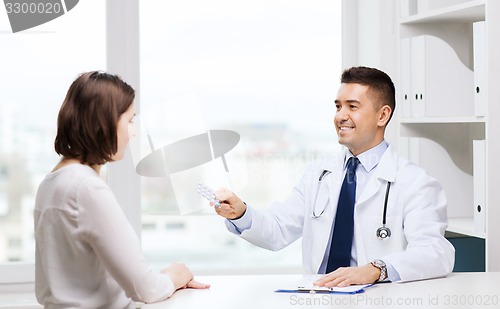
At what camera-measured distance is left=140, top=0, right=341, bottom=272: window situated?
10.00 ft

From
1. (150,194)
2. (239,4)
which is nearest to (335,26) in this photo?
(239,4)

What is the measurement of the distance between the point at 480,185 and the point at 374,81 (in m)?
0.48

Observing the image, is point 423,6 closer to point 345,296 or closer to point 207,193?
point 207,193

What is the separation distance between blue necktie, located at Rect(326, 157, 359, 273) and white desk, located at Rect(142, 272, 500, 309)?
362 mm

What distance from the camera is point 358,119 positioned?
7.97 ft

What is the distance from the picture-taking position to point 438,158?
290 centimetres

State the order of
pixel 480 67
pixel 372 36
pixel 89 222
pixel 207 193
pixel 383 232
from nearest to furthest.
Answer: pixel 89 222, pixel 207 193, pixel 383 232, pixel 480 67, pixel 372 36

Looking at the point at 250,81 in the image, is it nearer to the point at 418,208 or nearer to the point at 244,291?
the point at 418,208

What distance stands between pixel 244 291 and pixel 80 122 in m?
0.58

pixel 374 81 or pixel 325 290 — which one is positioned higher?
pixel 374 81

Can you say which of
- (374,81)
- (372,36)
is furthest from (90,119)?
(372,36)

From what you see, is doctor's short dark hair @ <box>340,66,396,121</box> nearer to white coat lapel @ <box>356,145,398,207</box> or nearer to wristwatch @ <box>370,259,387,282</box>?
white coat lapel @ <box>356,145,398,207</box>

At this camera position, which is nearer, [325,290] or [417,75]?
[325,290]

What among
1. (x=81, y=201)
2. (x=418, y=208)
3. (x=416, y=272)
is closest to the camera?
(x=81, y=201)
